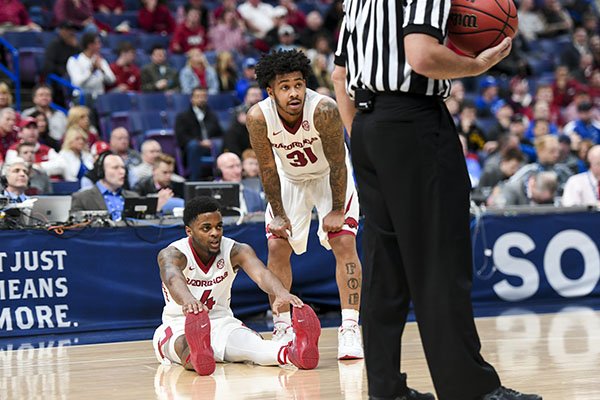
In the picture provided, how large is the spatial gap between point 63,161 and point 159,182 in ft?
4.10

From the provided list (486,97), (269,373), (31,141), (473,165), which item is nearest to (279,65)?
(269,373)

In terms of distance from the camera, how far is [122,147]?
11500 millimetres

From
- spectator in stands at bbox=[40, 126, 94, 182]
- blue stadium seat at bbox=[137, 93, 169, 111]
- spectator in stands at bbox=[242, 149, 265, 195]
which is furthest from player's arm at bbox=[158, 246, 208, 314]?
blue stadium seat at bbox=[137, 93, 169, 111]

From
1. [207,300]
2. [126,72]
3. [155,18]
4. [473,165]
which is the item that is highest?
[155,18]

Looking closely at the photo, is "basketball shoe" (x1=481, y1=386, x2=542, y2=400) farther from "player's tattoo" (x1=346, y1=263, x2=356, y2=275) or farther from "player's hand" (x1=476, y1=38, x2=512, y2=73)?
"player's tattoo" (x1=346, y1=263, x2=356, y2=275)

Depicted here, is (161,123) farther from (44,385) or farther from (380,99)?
(380,99)

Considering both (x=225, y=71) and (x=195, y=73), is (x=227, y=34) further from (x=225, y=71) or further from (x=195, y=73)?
(x=195, y=73)

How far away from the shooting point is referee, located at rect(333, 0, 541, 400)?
396 centimetres

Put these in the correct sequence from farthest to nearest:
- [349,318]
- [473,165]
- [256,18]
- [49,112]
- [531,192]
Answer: [256,18], [473,165], [49,112], [531,192], [349,318]

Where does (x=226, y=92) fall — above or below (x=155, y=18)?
below

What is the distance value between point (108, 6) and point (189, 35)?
4.61ft

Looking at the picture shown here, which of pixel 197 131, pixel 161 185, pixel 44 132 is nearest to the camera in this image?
pixel 161 185

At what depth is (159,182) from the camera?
35.2 ft

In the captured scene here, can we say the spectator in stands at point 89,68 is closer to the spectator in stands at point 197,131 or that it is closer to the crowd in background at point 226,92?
the crowd in background at point 226,92
